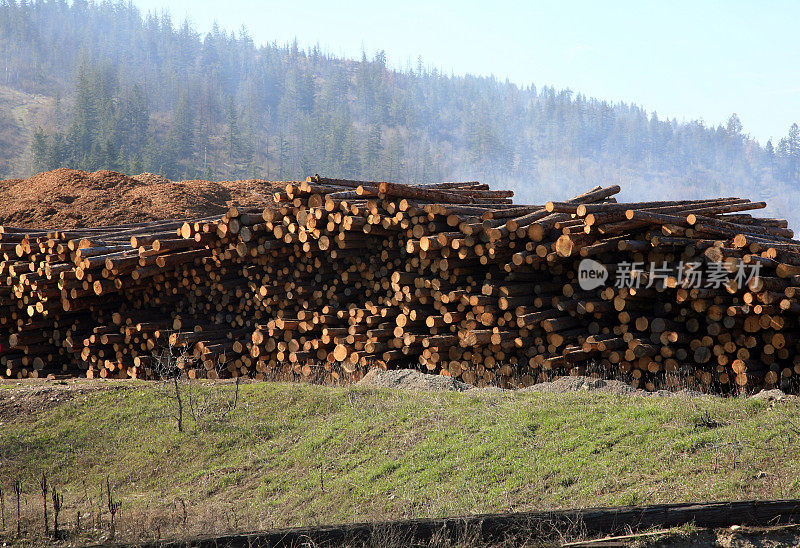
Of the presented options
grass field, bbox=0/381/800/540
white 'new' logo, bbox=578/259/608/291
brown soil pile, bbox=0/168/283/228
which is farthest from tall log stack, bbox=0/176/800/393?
brown soil pile, bbox=0/168/283/228

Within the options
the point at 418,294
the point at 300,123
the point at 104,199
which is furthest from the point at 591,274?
the point at 300,123

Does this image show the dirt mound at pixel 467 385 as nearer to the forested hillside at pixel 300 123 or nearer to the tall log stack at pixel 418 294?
the tall log stack at pixel 418 294

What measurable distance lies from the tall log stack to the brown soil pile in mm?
4511

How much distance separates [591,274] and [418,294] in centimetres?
258

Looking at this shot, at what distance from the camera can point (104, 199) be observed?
1883 cm

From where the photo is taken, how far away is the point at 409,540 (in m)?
4.23

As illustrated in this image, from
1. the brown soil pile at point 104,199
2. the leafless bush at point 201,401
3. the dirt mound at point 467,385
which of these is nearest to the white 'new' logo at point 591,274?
the dirt mound at point 467,385

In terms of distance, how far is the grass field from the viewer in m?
5.17

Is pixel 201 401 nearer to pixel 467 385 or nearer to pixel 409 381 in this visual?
pixel 409 381

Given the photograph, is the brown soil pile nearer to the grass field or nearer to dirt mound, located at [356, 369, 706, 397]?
the grass field

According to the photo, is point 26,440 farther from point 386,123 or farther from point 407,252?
point 386,123

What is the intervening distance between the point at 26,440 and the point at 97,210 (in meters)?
12.0

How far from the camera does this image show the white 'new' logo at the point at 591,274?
361 inches

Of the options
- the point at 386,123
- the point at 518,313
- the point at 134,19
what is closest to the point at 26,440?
the point at 518,313
